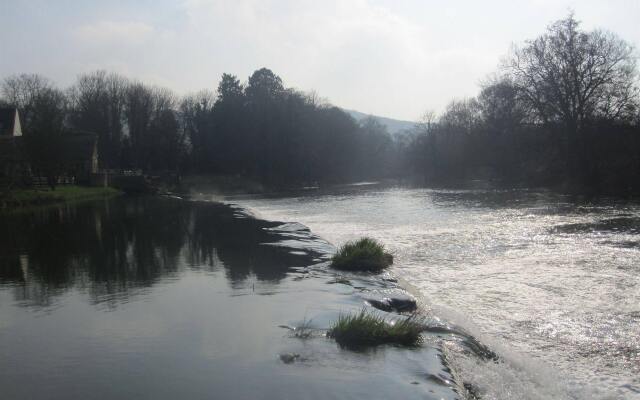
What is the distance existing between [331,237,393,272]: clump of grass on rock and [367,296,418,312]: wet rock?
3.77 meters

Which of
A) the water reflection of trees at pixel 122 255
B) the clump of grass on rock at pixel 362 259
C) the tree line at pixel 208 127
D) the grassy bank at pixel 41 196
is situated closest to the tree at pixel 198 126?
the tree line at pixel 208 127

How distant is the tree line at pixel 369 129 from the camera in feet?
149

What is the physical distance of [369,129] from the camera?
127 meters

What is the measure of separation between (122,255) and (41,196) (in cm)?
3217

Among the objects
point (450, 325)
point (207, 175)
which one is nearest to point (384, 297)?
point (450, 325)

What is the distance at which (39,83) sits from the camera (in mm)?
81375

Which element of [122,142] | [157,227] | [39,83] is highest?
[39,83]

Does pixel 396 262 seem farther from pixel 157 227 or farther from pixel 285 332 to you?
pixel 157 227

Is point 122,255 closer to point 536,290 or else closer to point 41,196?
point 536,290

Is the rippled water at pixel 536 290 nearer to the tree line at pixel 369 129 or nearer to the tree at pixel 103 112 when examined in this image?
the tree line at pixel 369 129

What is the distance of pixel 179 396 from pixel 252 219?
24112 mm

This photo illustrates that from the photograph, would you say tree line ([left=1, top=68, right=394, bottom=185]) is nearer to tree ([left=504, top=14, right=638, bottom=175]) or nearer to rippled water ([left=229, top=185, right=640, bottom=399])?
tree ([left=504, top=14, right=638, bottom=175])

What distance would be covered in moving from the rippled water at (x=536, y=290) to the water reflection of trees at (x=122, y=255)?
3861 mm

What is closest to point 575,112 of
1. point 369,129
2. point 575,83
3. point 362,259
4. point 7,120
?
point 575,83
